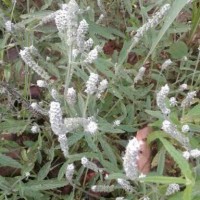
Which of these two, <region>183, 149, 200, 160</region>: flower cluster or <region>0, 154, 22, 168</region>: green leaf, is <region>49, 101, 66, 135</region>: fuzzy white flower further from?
<region>0, 154, 22, 168</region>: green leaf

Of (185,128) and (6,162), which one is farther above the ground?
(185,128)

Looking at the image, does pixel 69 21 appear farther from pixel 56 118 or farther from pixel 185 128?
pixel 185 128

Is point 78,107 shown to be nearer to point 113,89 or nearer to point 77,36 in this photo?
point 113,89

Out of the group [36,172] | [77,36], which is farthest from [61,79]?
[77,36]

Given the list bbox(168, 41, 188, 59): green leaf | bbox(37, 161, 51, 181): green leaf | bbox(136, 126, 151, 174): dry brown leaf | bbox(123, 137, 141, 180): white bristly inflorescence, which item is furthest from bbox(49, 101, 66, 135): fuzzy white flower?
bbox(168, 41, 188, 59): green leaf

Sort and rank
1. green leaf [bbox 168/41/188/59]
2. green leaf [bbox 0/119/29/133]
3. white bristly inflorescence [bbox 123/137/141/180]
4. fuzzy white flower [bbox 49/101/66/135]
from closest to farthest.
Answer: white bristly inflorescence [bbox 123/137/141/180] < fuzzy white flower [bbox 49/101/66/135] < green leaf [bbox 0/119/29/133] < green leaf [bbox 168/41/188/59]

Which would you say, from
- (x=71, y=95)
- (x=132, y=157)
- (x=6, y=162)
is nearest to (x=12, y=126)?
(x=6, y=162)
